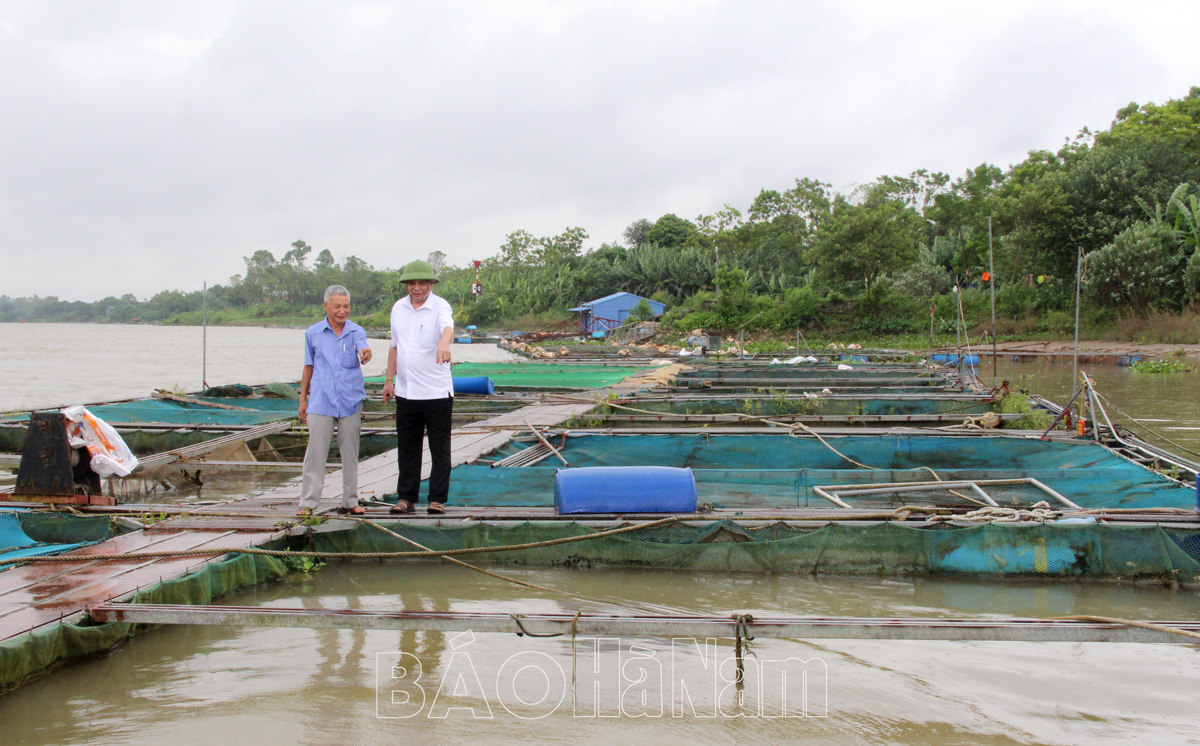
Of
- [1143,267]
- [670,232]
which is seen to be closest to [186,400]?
[1143,267]

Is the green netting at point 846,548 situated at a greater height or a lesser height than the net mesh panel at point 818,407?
lesser

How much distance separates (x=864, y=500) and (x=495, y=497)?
2.56 metres

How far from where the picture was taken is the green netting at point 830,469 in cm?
521

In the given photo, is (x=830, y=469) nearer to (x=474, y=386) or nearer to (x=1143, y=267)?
(x=474, y=386)

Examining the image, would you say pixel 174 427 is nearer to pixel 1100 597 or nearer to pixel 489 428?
pixel 489 428

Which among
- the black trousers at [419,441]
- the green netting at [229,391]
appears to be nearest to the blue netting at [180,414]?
the green netting at [229,391]

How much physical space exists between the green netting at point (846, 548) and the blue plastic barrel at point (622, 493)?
0.22m

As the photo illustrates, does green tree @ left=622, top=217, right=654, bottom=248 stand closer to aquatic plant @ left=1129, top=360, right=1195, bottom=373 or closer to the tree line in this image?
the tree line

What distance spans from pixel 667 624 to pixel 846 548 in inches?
67.8

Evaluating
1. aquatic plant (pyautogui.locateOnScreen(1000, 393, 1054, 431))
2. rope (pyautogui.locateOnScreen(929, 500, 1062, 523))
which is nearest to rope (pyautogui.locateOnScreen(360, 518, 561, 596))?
rope (pyautogui.locateOnScreen(929, 500, 1062, 523))

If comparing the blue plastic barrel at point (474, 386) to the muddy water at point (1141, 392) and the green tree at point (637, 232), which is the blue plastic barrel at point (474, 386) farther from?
the green tree at point (637, 232)

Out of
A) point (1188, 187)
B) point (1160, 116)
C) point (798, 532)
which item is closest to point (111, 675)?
point (798, 532)

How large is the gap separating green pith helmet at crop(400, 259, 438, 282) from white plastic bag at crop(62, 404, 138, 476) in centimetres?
191

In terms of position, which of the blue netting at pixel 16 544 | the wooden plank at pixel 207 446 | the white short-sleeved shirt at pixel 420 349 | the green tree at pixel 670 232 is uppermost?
the green tree at pixel 670 232
